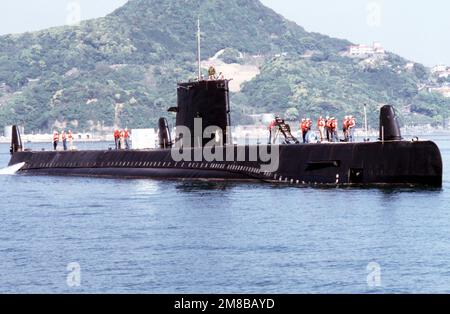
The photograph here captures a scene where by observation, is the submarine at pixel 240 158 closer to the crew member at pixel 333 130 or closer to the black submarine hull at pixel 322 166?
the black submarine hull at pixel 322 166

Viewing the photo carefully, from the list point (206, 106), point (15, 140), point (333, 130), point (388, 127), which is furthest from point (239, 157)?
point (15, 140)

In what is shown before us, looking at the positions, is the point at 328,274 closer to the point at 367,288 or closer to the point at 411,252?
the point at 367,288

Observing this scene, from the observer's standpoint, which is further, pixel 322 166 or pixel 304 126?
pixel 304 126

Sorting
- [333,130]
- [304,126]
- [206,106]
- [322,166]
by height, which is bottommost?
[322,166]

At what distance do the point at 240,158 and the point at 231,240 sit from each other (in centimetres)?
1865

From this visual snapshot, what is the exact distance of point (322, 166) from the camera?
45.4 metres

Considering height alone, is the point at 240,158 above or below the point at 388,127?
below

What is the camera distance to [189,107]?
51906 mm

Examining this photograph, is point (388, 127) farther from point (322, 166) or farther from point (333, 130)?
point (333, 130)

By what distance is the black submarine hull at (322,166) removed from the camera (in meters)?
42.2

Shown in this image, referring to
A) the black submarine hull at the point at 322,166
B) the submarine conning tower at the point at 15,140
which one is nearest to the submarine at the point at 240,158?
the black submarine hull at the point at 322,166

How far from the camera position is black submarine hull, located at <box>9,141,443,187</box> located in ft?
138

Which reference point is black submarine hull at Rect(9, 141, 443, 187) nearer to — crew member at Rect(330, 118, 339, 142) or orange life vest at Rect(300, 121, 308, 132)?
orange life vest at Rect(300, 121, 308, 132)

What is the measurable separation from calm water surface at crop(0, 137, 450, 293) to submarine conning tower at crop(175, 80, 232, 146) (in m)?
4.58
